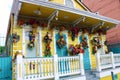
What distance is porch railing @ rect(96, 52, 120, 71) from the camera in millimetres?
9969

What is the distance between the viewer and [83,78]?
337 inches

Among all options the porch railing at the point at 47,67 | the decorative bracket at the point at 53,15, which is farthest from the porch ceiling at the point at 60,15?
the porch railing at the point at 47,67

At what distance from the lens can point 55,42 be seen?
10.6 metres

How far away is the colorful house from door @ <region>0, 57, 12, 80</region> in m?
0.31

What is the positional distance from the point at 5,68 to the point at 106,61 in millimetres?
5924

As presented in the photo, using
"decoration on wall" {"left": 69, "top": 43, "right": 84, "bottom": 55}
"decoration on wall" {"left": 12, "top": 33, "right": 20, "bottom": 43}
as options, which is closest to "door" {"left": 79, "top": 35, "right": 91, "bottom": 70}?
"decoration on wall" {"left": 69, "top": 43, "right": 84, "bottom": 55}

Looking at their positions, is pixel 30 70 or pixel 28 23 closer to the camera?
pixel 30 70

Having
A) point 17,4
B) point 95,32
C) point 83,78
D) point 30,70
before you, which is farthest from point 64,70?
point 95,32

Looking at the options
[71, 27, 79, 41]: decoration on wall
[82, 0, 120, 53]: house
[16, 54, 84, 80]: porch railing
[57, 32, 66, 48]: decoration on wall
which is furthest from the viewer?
[82, 0, 120, 53]: house

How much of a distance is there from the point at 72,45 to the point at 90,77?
8.24 feet

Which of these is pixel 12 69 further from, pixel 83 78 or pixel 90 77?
pixel 90 77

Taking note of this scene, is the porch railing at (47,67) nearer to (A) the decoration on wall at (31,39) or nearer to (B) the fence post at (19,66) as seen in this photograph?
(B) the fence post at (19,66)

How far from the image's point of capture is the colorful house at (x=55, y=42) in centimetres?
758

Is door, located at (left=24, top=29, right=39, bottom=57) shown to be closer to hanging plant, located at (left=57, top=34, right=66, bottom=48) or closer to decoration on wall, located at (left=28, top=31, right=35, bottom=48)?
decoration on wall, located at (left=28, top=31, right=35, bottom=48)
